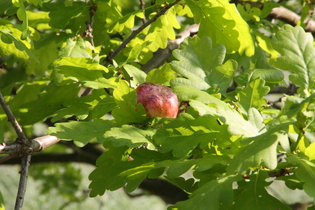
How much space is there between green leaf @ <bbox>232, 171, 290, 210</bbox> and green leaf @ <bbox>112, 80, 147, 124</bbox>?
0.89ft

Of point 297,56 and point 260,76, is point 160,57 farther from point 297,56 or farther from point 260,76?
point 297,56

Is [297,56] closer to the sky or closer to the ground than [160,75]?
closer to the sky

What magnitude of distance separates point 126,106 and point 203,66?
0.67 ft

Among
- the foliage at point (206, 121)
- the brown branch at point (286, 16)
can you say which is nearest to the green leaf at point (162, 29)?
the foliage at point (206, 121)

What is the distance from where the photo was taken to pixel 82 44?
5.15 feet

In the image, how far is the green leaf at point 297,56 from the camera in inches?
45.1

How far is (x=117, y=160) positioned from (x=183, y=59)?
260mm

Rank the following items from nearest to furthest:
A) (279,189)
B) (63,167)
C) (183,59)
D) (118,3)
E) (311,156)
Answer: (311,156) → (183,59) → (118,3) → (63,167) → (279,189)

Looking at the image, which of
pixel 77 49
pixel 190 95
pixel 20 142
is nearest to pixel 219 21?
pixel 77 49

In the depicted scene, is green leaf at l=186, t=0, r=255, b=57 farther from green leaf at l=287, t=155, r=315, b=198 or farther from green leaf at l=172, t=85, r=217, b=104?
green leaf at l=287, t=155, r=315, b=198

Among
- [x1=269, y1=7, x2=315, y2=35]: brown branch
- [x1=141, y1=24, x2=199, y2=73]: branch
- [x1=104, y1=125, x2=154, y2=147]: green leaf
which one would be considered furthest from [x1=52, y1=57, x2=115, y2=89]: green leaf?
[x1=269, y1=7, x2=315, y2=35]: brown branch

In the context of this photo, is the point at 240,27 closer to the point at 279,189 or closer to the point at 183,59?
the point at 183,59

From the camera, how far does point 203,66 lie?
1.29 metres

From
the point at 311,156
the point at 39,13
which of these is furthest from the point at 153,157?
the point at 39,13
